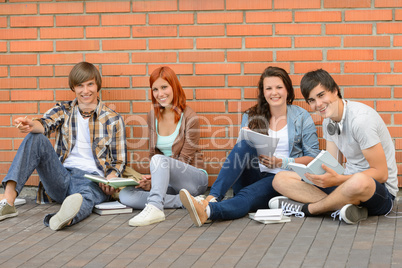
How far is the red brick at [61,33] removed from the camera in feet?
19.5

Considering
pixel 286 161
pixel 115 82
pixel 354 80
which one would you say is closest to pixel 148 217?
pixel 286 161

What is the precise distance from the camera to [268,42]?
18.9 feet

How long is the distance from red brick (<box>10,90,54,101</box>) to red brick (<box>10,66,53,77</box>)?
0.58 ft

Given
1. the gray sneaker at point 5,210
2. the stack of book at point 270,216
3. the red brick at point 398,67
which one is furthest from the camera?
the red brick at point 398,67

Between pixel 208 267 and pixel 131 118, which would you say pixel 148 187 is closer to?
pixel 131 118

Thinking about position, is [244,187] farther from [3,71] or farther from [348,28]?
[3,71]

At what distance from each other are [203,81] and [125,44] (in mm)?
881

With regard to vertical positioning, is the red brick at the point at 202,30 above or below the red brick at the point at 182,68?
above

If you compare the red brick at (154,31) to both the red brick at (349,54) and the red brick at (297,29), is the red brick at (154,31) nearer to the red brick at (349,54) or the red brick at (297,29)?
the red brick at (297,29)

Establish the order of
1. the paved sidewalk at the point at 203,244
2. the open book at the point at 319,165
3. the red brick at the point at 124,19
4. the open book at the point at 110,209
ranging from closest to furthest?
the paved sidewalk at the point at 203,244
the open book at the point at 319,165
the open book at the point at 110,209
the red brick at the point at 124,19

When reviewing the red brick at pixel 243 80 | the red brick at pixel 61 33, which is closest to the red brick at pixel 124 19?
the red brick at pixel 61 33

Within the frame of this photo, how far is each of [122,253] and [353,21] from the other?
322 centimetres

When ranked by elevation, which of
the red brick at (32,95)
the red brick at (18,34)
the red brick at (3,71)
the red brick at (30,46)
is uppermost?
the red brick at (18,34)

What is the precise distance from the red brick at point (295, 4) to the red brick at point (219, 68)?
71cm
